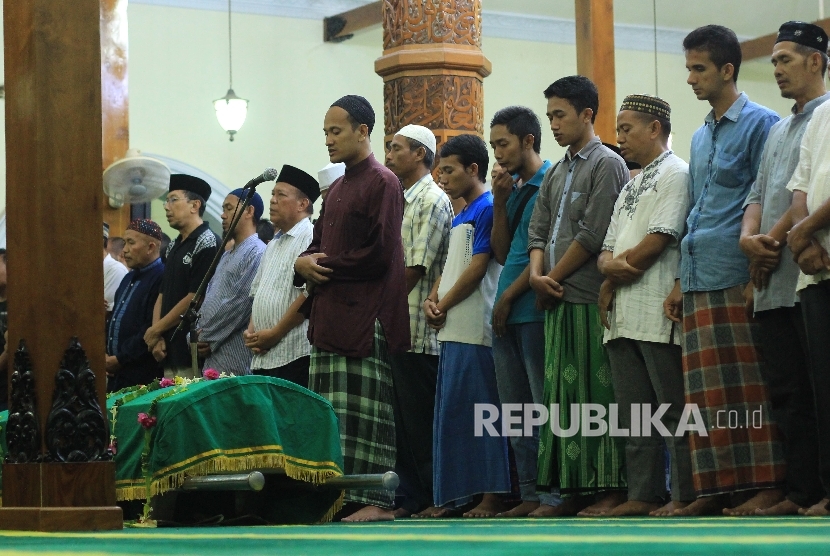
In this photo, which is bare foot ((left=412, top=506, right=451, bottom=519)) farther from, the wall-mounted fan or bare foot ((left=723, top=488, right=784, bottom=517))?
the wall-mounted fan

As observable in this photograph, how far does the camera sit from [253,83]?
1495cm

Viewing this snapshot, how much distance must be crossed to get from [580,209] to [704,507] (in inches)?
46.5

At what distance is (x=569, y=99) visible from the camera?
5195mm

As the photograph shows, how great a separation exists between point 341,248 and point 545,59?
1164cm

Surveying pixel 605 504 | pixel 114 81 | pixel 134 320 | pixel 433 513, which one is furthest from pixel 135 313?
pixel 114 81

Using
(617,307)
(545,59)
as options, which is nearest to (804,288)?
(617,307)

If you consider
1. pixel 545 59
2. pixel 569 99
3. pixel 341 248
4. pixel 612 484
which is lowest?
pixel 612 484

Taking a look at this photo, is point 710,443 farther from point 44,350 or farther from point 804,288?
point 44,350

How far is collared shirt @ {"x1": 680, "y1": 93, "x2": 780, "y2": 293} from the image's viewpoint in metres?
4.52

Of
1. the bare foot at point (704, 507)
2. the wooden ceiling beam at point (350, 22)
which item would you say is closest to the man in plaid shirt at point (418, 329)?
the bare foot at point (704, 507)

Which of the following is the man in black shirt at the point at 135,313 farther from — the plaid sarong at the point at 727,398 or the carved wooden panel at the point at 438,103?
the plaid sarong at the point at 727,398

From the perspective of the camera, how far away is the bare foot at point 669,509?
14.5ft

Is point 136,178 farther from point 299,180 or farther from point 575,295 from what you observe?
point 575,295

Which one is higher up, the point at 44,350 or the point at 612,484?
the point at 44,350
